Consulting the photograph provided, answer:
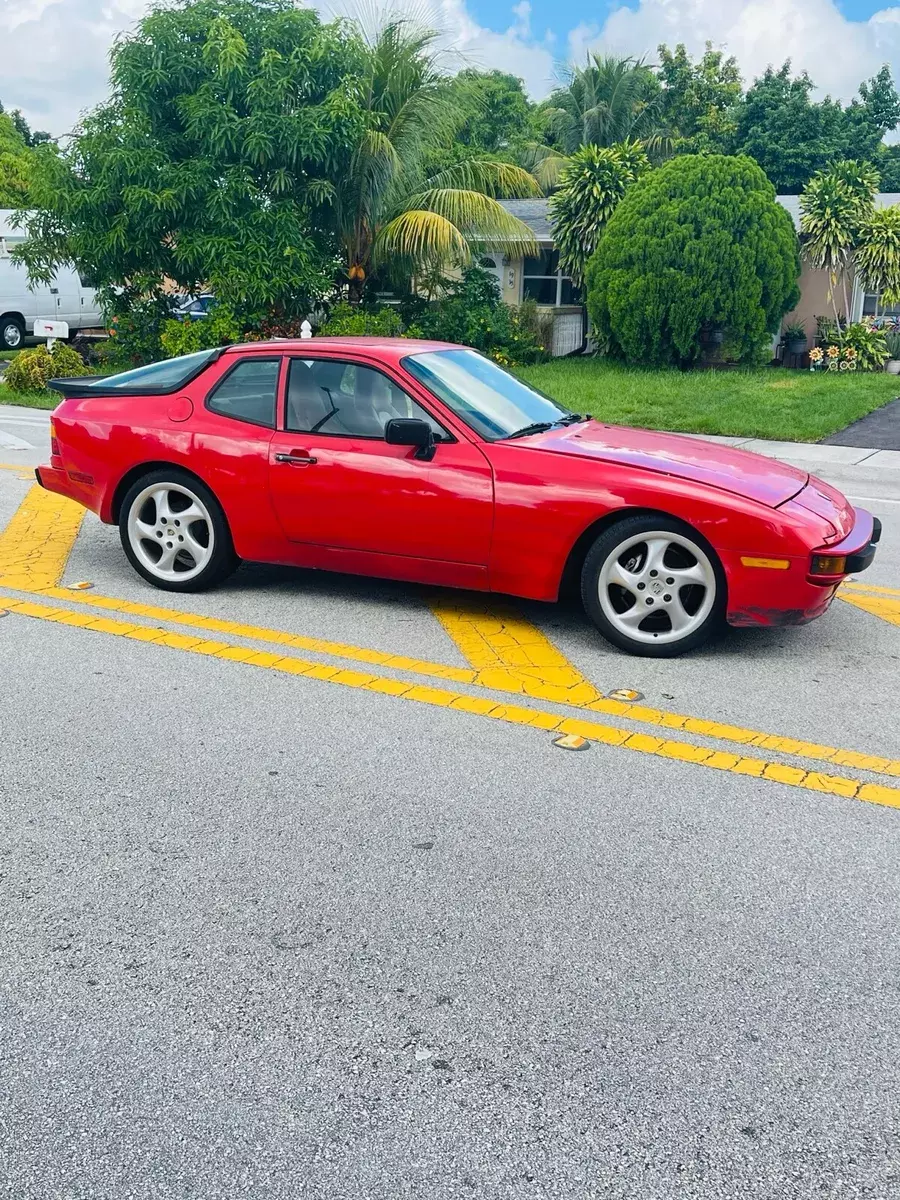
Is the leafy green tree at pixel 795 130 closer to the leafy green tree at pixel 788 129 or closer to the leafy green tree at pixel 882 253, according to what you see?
the leafy green tree at pixel 788 129

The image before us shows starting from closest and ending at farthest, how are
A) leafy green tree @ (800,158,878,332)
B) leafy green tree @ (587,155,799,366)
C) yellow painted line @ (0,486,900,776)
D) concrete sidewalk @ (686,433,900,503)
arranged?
yellow painted line @ (0,486,900,776), concrete sidewalk @ (686,433,900,503), leafy green tree @ (587,155,799,366), leafy green tree @ (800,158,878,332)

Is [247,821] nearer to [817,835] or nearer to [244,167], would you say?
[817,835]

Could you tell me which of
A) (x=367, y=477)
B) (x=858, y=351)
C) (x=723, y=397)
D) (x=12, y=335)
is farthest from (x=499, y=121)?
(x=367, y=477)

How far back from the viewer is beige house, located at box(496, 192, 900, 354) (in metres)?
24.3

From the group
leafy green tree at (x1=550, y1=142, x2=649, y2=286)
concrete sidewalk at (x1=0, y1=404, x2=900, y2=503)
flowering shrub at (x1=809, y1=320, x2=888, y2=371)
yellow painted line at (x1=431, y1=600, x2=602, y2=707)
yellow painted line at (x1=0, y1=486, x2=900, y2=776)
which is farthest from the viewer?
leafy green tree at (x1=550, y1=142, x2=649, y2=286)

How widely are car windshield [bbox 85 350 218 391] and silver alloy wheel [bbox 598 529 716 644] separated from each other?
2.64 meters

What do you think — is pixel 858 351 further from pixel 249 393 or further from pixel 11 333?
pixel 249 393

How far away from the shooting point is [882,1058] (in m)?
2.62

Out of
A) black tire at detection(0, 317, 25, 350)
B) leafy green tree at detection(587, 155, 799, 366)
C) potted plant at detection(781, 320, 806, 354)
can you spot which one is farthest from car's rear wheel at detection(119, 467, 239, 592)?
black tire at detection(0, 317, 25, 350)

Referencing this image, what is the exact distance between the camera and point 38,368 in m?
17.5

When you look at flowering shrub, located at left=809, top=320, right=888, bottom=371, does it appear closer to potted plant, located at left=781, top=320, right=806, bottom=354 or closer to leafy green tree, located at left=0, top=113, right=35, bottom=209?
potted plant, located at left=781, top=320, right=806, bottom=354

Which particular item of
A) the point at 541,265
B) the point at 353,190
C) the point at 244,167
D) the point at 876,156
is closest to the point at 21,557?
the point at 244,167

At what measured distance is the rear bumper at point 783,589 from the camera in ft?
16.4

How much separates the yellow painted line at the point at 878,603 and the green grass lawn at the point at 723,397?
757 centimetres
